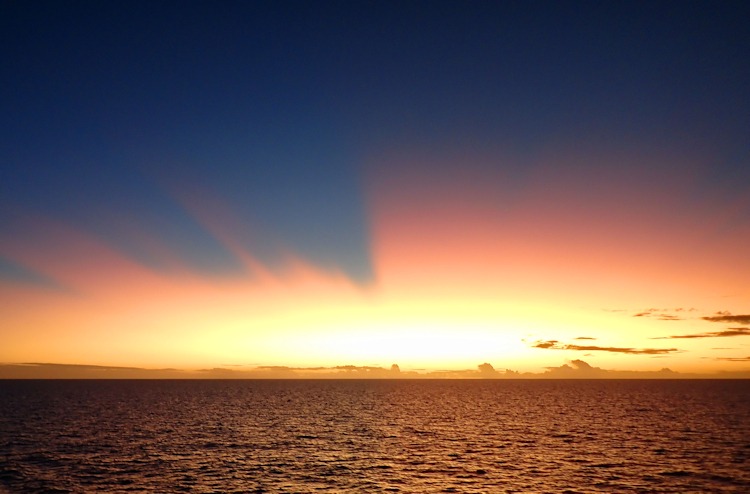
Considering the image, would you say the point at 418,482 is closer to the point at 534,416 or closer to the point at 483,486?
the point at 483,486

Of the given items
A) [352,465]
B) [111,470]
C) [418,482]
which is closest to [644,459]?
[418,482]

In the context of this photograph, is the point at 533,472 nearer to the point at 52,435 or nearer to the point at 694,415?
the point at 52,435

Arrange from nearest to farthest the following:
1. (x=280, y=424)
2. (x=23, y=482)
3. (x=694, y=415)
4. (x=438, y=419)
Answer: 1. (x=23, y=482)
2. (x=280, y=424)
3. (x=438, y=419)
4. (x=694, y=415)

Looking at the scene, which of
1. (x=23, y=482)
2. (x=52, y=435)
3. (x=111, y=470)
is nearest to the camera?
(x=23, y=482)

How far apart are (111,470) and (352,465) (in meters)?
26.3

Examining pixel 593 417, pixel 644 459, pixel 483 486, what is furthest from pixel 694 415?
pixel 483 486

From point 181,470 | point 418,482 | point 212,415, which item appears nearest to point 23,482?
point 181,470

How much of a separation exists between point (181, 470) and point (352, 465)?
18799 millimetres

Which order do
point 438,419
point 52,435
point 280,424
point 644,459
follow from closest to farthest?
point 644,459 → point 52,435 → point 280,424 → point 438,419

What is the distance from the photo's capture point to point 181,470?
56.6m

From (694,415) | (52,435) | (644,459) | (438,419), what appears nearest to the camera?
(644,459)

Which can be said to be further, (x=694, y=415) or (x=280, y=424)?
(x=694, y=415)

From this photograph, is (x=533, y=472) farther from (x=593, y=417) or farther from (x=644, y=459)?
(x=593, y=417)

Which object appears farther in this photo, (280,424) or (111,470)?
(280,424)
